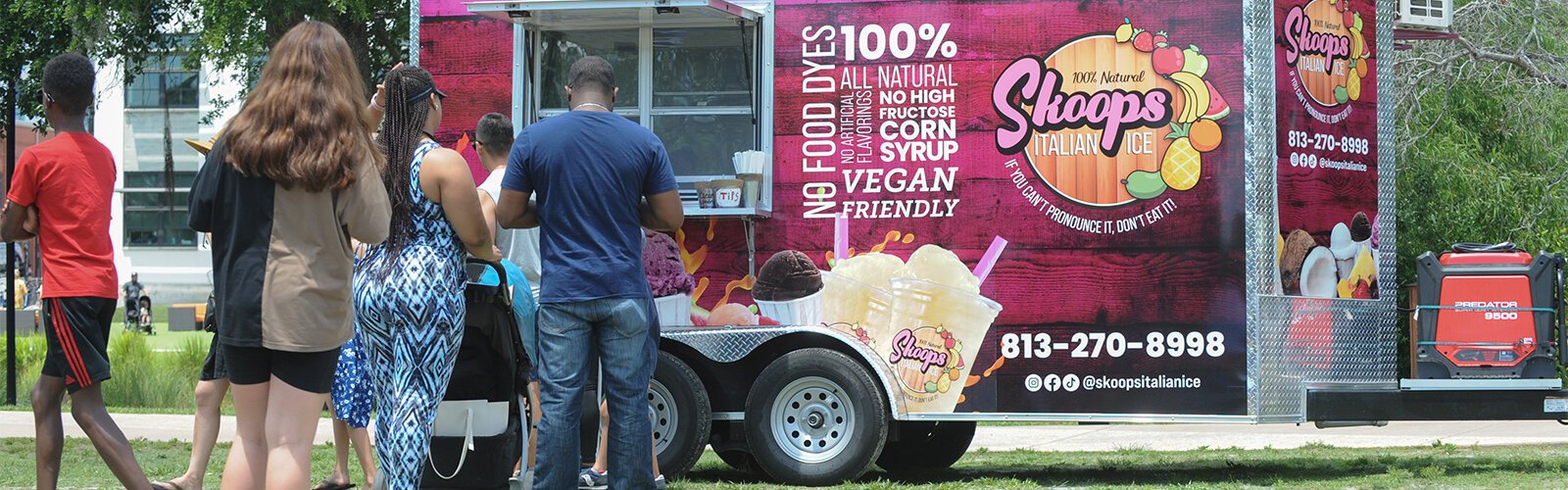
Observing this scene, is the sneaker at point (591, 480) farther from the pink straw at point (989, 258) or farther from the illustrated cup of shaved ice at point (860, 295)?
the pink straw at point (989, 258)

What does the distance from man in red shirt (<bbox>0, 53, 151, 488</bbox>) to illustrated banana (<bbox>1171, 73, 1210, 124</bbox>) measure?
4.85 meters

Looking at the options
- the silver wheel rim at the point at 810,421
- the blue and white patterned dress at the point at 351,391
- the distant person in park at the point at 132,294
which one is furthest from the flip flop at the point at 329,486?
the distant person in park at the point at 132,294

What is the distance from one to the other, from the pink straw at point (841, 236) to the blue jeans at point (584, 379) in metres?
2.60

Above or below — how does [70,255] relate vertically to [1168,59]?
below

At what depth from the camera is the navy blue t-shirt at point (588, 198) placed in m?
5.61

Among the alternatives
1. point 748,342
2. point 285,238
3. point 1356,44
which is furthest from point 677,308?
point 285,238

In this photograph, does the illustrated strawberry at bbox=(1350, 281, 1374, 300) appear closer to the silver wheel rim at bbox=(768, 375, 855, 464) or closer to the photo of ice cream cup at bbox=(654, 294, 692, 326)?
the silver wheel rim at bbox=(768, 375, 855, 464)

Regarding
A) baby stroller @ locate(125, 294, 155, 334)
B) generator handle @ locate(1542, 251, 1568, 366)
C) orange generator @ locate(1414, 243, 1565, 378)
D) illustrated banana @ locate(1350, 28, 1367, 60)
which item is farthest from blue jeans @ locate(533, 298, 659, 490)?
baby stroller @ locate(125, 294, 155, 334)

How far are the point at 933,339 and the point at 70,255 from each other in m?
4.05

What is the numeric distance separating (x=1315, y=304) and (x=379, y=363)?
481 centimetres

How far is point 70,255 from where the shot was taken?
5828 mm

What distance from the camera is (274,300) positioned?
4477mm

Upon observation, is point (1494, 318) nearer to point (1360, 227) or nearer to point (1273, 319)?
point (1360, 227)

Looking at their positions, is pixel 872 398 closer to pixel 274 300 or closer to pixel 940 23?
pixel 940 23
